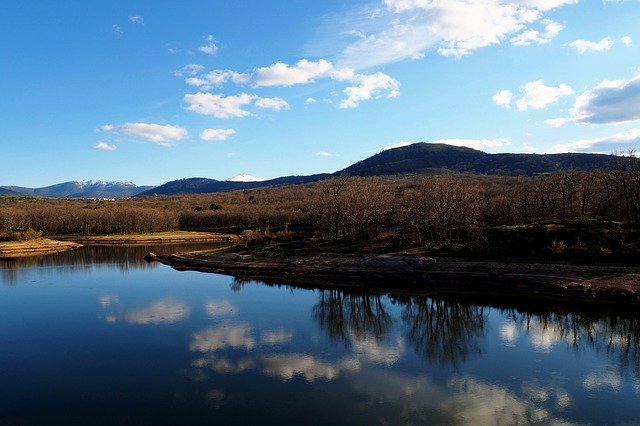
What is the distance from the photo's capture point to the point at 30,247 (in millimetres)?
91000

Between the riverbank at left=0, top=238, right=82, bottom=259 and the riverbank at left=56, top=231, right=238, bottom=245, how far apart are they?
9939 millimetres

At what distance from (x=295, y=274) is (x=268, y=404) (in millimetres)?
34610

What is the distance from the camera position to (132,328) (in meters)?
32.2

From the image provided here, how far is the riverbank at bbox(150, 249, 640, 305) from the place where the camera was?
127 feet

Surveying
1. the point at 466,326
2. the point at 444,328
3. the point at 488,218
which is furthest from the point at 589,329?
the point at 488,218

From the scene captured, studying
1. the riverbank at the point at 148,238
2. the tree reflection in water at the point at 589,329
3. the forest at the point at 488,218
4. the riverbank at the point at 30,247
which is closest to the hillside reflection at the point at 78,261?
the riverbank at the point at 30,247

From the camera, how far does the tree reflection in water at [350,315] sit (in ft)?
102

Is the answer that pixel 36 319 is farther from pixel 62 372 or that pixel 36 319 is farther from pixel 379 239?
pixel 379 239

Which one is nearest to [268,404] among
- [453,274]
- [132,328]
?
[132,328]

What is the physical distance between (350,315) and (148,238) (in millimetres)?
88190

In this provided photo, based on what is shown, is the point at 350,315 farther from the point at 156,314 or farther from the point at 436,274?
the point at 156,314

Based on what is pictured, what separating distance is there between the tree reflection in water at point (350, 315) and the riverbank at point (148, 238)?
220ft

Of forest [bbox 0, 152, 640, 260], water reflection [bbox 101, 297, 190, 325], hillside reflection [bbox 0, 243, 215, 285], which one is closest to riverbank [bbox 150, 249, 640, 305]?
forest [bbox 0, 152, 640, 260]

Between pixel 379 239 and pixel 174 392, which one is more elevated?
pixel 379 239
